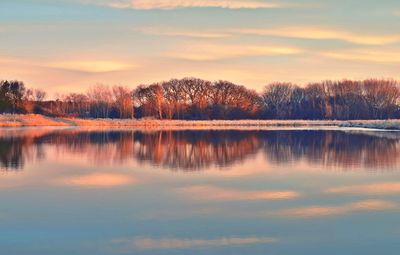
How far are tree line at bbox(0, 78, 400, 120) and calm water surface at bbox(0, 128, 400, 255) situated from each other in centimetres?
6775

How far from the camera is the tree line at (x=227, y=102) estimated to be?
8762 centimetres

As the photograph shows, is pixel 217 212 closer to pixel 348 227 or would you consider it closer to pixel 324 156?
pixel 348 227

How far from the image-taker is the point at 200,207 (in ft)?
30.2

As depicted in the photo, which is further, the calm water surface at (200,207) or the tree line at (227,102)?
the tree line at (227,102)

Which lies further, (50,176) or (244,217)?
(50,176)

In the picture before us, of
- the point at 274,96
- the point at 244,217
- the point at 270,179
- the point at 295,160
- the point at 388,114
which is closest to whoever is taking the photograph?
the point at 244,217

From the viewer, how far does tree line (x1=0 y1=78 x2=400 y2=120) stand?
87.6 metres

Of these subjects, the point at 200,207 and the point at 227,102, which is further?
the point at 227,102

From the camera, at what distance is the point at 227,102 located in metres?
95.1

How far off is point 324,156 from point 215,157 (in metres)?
3.82

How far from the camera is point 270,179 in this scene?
12.8m

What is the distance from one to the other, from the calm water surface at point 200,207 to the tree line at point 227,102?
67745 millimetres

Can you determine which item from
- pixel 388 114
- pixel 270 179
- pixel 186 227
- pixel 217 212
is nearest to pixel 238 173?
pixel 270 179

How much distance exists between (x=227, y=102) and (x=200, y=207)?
86.3 meters
